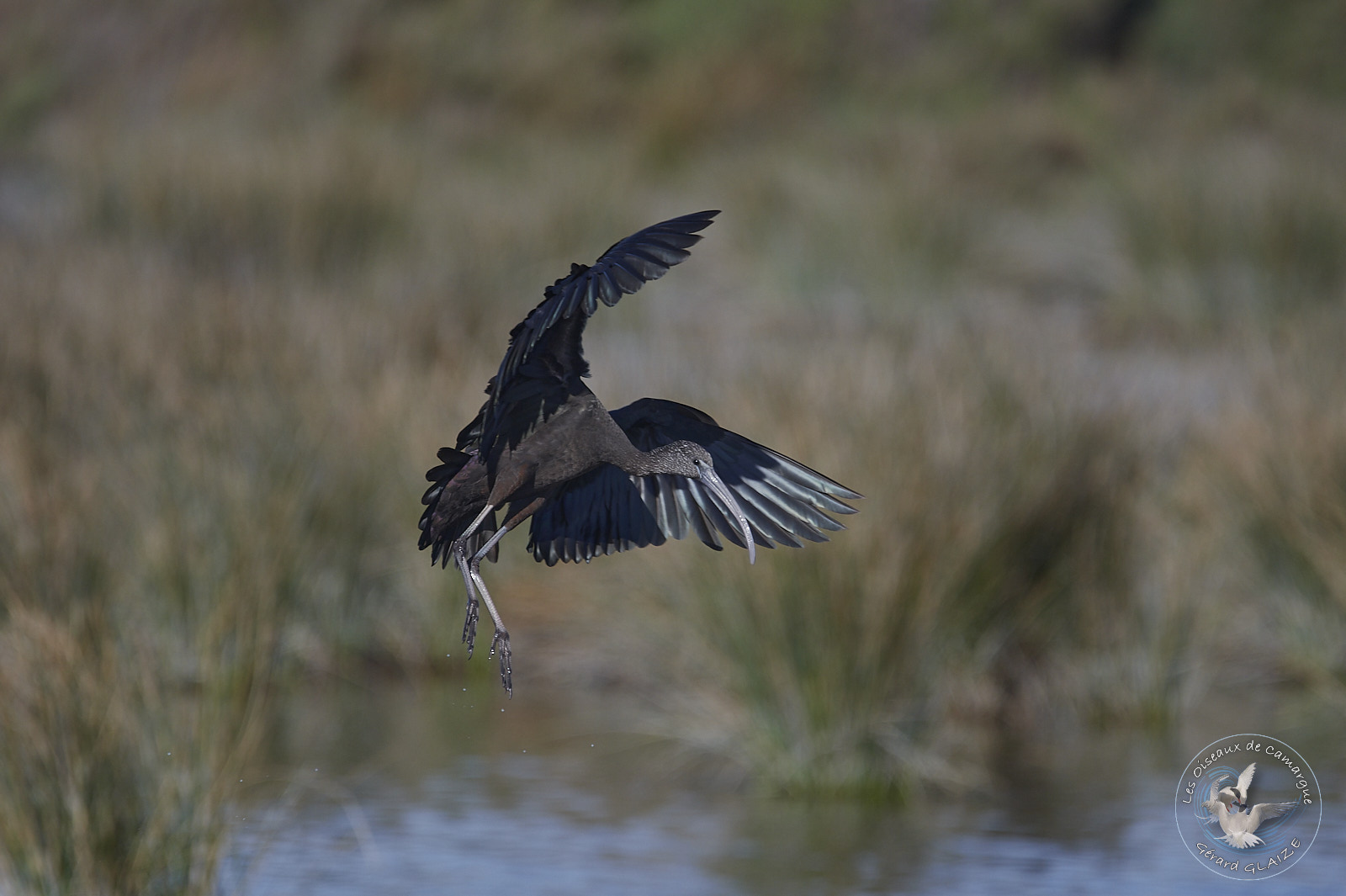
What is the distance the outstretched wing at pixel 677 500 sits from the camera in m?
2.09

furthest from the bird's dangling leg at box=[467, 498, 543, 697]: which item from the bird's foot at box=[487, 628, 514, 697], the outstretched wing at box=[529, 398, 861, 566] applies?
→ the outstretched wing at box=[529, 398, 861, 566]

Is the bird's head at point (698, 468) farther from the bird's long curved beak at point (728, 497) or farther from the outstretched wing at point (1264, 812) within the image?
the outstretched wing at point (1264, 812)

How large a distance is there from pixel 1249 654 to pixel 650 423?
16.8 ft

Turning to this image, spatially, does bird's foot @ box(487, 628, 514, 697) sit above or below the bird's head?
below

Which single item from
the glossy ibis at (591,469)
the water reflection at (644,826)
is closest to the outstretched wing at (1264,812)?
the water reflection at (644,826)

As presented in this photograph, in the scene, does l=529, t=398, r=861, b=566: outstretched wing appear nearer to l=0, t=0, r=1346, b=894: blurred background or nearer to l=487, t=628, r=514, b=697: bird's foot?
l=487, t=628, r=514, b=697: bird's foot

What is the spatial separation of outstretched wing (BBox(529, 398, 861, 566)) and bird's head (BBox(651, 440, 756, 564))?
0.29ft

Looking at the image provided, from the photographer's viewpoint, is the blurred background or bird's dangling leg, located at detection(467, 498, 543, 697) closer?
bird's dangling leg, located at detection(467, 498, 543, 697)

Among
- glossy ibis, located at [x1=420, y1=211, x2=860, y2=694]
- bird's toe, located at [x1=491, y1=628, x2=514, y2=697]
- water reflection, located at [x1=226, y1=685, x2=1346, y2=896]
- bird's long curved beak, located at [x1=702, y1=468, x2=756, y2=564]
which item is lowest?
bird's toe, located at [x1=491, y1=628, x2=514, y2=697]

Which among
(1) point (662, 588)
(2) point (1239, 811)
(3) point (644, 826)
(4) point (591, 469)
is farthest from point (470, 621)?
(1) point (662, 588)

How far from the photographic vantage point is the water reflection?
5.05 metres

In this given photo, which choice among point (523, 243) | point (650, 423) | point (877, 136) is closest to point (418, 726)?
point (650, 423)

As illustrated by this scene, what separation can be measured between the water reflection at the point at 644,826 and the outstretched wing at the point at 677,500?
2348 mm

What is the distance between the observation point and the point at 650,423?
218cm
